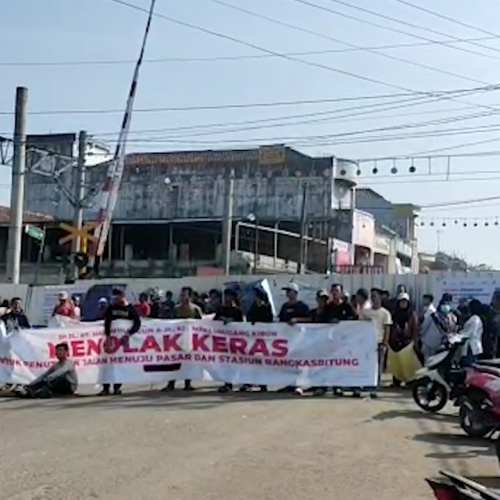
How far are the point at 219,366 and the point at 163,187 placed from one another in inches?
2095

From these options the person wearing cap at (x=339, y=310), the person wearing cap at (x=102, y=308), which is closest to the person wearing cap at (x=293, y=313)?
the person wearing cap at (x=339, y=310)

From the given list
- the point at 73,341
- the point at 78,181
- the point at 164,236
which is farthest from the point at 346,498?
the point at 164,236

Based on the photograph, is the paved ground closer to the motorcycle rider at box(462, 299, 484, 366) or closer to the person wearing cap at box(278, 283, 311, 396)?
the motorcycle rider at box(462, 299, 484, 366)

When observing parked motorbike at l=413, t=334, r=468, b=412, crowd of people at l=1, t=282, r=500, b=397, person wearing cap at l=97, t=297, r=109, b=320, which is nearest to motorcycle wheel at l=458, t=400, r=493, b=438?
Result: parked motorbike at l=413, t=334, r=468, b=412

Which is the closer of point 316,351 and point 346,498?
point 346,498

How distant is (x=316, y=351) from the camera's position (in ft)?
52.5

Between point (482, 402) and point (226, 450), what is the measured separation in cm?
349

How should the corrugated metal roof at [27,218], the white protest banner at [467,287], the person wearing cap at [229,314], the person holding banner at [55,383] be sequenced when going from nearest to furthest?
the person holding banner at [55,383], the person wearing cap at [229,314], the white protest banner at [467,287], the corrugated metal roof at [27,218]

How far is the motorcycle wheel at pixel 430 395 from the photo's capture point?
14.0 meters

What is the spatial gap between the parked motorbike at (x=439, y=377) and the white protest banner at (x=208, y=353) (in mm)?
1580

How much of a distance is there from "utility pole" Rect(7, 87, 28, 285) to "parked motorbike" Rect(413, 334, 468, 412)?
19206mm

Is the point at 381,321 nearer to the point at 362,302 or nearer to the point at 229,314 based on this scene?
the point at 362,302

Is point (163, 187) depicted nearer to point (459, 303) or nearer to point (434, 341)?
point (459, 303)

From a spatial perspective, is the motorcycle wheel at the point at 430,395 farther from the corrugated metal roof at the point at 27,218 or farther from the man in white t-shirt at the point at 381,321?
the corrugated metal roof at the point at 27,218
